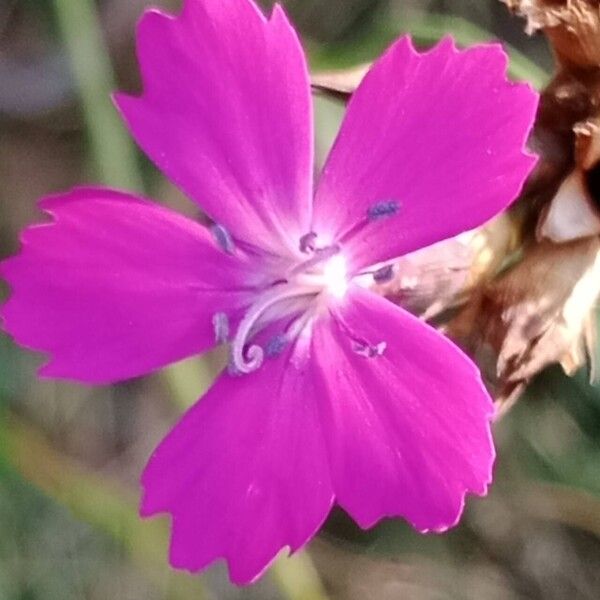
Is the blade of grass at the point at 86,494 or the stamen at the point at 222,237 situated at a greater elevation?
the stamen at the point at 222,237

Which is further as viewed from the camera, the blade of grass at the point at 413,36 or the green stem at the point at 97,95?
the green stem at the point at 97,95

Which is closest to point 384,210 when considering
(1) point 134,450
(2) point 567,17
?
(2) point 567,17

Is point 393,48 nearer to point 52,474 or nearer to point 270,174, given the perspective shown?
point 270,174

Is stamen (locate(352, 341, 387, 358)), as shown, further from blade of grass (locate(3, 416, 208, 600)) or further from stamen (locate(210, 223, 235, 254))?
blade of grass (locate(3, 416, 208, 600))

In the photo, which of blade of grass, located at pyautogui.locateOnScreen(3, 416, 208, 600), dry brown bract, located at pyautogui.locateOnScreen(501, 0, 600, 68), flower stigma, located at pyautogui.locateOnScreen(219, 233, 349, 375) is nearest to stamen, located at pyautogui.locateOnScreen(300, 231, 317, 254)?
flower stigma, located at pyautogui.locateOnScreen(219, 233, 349, 375)

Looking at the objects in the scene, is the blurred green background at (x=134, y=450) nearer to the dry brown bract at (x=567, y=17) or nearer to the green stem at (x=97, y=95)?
the green stem at (x=97, y=95)

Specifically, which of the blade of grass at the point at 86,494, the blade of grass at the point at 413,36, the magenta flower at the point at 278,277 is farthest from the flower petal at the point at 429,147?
the blade of grass at the point at 86,494
